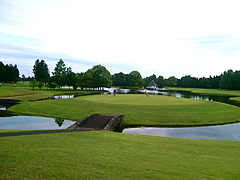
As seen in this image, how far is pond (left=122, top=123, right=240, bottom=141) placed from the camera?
680 inches

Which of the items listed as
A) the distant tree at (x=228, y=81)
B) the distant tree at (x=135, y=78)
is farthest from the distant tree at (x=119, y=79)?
the distant tree at (x=228, y=81)

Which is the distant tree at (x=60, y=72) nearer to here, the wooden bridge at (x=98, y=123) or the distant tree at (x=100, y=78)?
the distant tree at (x=100, y=78)

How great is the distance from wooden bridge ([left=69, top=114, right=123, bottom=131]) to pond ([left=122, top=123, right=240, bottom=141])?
165 centimetres

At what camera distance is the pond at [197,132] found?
680 inches

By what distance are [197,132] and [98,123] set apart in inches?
437

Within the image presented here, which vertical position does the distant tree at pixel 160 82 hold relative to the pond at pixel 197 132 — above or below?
above

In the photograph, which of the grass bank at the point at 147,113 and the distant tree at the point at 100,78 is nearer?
the grass bank at the point at 147,113

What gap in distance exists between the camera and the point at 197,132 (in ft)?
61.7

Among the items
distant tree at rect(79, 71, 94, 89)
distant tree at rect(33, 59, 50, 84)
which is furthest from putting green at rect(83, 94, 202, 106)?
distant tree at rect(33, 59, 50, 84)

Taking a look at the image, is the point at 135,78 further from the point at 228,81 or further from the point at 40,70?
the point at 40,70

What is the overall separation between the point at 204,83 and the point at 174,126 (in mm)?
145298

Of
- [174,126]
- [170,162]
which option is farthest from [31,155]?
[174,126]

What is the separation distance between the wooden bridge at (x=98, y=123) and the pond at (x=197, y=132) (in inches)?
65.0

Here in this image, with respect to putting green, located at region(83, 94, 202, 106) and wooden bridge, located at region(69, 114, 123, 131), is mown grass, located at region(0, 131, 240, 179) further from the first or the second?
putting green, located at region(83, 94, 202, 106)
